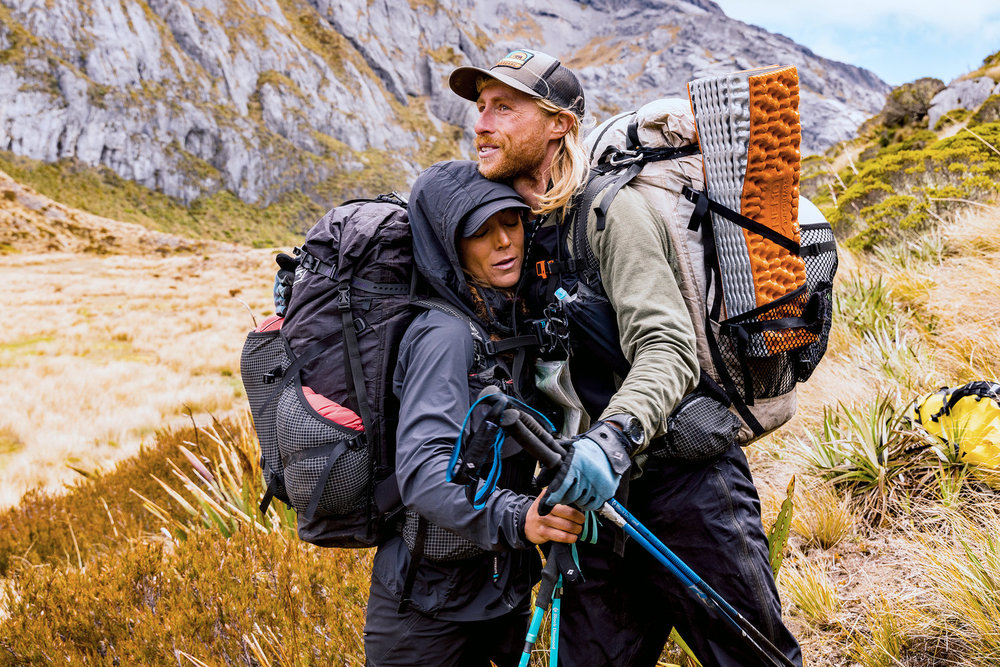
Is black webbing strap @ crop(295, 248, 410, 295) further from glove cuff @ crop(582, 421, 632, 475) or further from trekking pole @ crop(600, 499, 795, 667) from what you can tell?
trekking pole @ crop(600, 499, 795, 667)

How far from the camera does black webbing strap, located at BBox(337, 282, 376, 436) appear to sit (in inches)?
72.4

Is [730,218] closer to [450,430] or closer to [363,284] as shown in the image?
[450,430]

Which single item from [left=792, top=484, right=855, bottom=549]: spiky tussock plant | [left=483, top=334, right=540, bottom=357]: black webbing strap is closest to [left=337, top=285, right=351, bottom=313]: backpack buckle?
[left=483, top=334, right=540, bottom=357]: black webbing strap

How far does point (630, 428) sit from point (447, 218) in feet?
2.96

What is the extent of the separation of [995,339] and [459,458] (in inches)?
175

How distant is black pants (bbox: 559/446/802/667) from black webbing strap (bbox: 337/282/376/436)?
972 millimetres

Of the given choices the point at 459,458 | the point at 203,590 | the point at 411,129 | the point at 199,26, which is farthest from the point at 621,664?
the point at 411,129

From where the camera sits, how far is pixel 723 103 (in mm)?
1826

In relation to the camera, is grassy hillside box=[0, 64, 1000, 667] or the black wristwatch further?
grassy hillside box=[0, 64, 1000, 667]

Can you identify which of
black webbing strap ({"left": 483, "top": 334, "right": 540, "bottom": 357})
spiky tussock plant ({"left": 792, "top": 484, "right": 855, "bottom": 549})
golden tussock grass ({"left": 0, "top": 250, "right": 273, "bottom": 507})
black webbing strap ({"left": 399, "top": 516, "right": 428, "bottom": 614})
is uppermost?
black webbing strap ({"left": 483, "top": 334, "right": 540, "bottom": 357})

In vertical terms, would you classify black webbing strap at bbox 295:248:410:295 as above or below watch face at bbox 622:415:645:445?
above

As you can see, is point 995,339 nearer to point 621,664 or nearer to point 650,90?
point 621,664

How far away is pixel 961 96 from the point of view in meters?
17.5

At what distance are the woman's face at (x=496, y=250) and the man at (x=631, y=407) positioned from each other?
109mm
